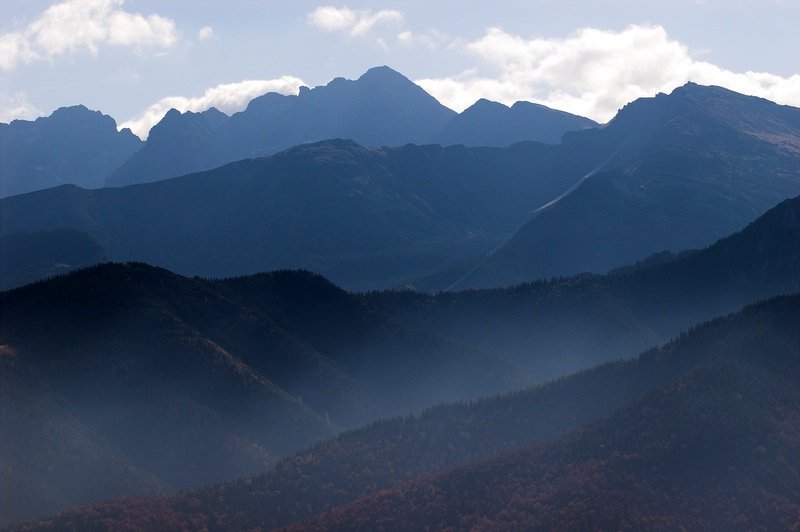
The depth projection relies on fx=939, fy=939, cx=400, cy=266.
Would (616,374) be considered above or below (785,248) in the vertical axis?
below

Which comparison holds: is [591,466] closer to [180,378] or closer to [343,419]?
[180,378]

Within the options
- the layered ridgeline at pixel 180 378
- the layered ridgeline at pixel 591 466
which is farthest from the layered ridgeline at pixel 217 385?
the layered ridgeline at pixel 591 466

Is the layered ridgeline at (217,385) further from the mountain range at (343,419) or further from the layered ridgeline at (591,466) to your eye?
the layered ridgeline at (591,466)

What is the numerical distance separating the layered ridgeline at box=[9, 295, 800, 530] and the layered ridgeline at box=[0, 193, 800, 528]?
2.31 ft

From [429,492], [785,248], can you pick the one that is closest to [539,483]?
[429,492]

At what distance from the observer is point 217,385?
404ft

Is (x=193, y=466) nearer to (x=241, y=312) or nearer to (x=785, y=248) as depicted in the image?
(x=241, y=312)

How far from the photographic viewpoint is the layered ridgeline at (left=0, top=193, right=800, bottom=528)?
100875 mm

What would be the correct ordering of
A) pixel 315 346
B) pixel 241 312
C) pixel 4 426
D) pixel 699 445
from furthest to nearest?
1. pixel 315 346
2. pixel 241 312
3. pixel 4 426
4. pixel 699 445

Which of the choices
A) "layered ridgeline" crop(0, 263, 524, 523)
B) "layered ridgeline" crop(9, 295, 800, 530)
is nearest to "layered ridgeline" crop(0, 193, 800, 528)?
"layered ridgeline" crop(0, 263, 524, 523)

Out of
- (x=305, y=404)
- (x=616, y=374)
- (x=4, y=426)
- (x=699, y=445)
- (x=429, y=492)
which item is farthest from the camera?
(x=305, y=404)

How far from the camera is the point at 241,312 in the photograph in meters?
145

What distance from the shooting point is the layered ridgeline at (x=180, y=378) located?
102250mm

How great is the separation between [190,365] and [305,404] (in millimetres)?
19770
